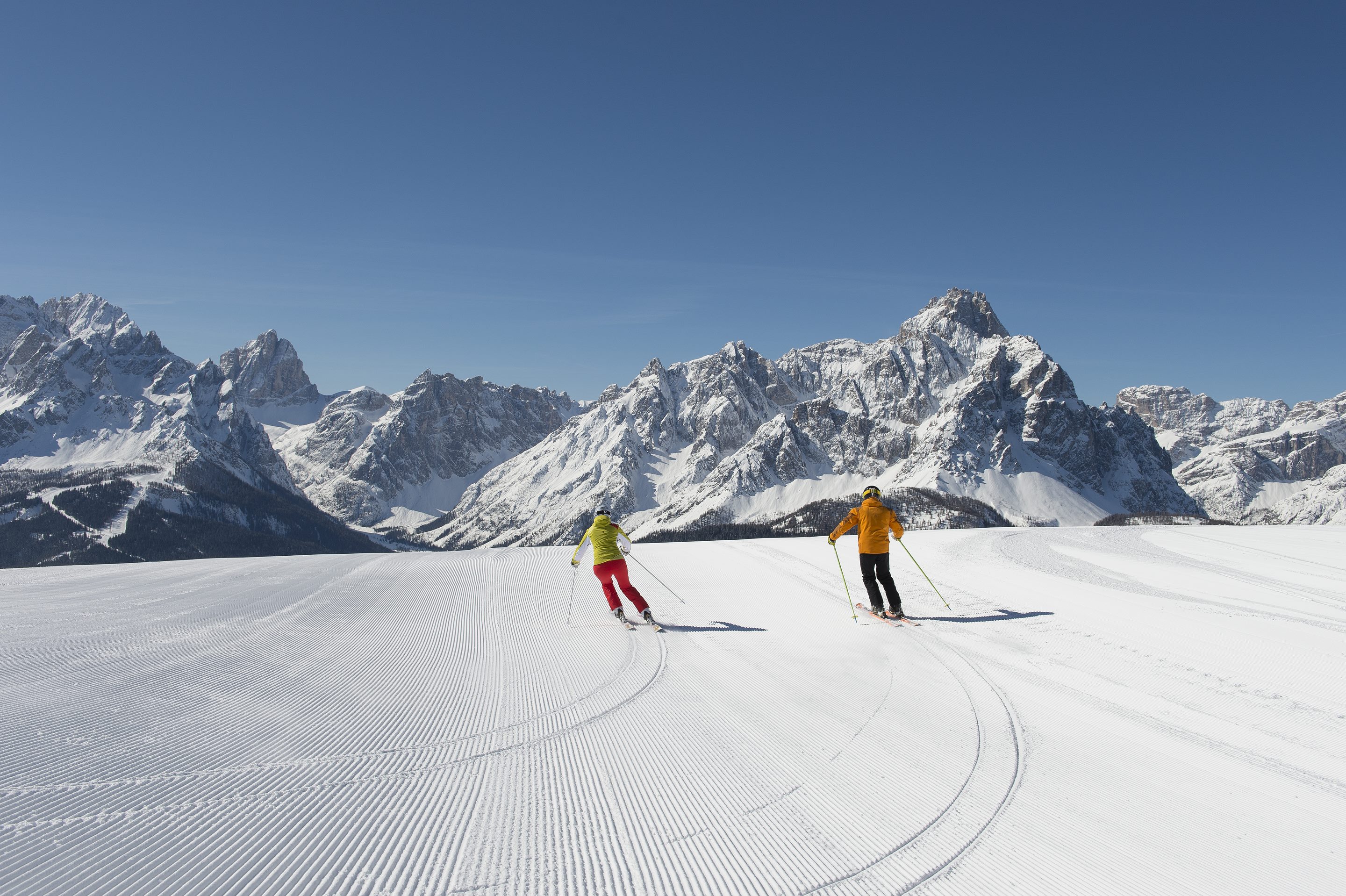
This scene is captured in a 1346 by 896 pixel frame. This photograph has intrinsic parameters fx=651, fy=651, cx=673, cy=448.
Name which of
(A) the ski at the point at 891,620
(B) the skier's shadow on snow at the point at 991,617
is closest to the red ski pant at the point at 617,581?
(A) the ski at the point at 891,620

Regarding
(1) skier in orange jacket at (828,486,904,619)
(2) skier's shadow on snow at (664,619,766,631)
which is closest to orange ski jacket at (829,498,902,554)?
(1) skier in orange jacket at (828,486,904,619)

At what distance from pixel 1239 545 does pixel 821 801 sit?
17.1m

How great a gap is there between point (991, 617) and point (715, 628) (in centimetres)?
419

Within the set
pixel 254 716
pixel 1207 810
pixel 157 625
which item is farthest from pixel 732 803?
pixel 157 625

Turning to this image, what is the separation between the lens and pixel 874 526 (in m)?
10.4

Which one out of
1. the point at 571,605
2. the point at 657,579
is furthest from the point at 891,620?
the point at 571,605

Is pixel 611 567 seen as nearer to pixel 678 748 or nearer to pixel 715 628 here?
pixel 715 628

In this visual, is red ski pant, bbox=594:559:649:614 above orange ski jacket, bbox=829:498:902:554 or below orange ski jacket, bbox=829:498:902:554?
below

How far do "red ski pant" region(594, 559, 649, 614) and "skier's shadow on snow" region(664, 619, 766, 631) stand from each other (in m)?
0.56

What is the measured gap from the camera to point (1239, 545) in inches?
617

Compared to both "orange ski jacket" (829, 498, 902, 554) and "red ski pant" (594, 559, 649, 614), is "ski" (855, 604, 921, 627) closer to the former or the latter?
"orange ski jacket" (829, 498, 902, 554)

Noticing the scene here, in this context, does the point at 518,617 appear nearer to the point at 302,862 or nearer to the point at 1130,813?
the point at 302,862

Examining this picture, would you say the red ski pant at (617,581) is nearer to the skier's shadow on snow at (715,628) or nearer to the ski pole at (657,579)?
the skier's shadow on snow at (715,628)

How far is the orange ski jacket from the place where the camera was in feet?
33.7
